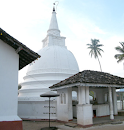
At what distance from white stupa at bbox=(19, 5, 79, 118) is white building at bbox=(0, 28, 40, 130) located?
810 centimetres

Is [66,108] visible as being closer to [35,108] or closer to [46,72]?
[35,108]

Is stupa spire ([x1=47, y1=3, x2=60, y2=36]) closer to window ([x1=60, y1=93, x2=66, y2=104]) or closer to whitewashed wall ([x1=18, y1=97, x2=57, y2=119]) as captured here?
whitewashed wall ([x1=18, y1=97, x2=57, y2=119])

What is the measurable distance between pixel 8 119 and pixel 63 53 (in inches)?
561

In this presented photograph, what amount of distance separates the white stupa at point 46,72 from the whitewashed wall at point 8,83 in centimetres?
807

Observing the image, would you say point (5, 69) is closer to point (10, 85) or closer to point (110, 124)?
point (10, 85)

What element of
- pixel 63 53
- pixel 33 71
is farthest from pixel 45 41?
pixel 33 71

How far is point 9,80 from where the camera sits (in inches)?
346

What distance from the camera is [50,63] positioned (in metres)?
19.9

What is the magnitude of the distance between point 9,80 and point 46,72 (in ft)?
34.3

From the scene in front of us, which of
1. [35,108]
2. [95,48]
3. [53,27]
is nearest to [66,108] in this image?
[35,108]

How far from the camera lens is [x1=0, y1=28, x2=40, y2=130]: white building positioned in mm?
8212

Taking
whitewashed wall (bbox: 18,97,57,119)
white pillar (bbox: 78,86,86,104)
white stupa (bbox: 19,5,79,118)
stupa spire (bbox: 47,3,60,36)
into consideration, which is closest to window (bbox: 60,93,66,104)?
whitewashed wall (bbox: 18,97,57,119)

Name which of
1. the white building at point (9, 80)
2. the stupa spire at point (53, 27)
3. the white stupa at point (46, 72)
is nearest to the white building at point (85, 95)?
the white stupa at point (46, 72)

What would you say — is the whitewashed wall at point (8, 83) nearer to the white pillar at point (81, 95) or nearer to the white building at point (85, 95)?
the white building at point (85, 95)
